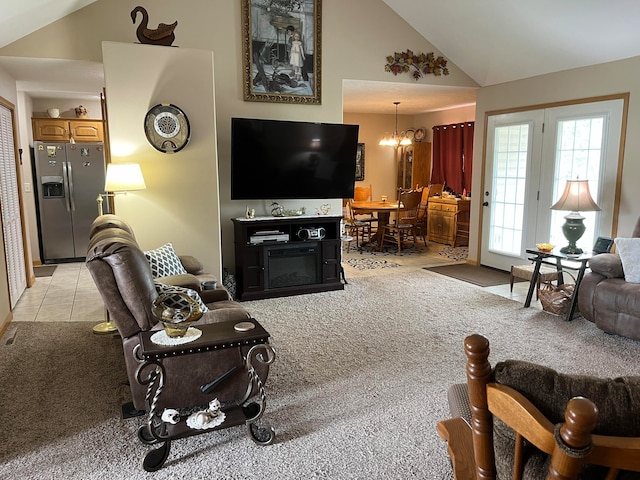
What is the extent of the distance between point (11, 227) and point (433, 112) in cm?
760

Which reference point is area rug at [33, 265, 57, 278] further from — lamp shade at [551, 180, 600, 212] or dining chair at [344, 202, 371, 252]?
lamp shade at [551, 180, 600, 212]

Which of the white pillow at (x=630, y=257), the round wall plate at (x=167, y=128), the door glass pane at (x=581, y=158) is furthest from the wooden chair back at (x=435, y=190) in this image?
the round wall plate at (x=167, y=128)

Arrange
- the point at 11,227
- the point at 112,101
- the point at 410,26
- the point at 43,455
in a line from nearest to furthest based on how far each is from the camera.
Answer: the point at 43,455 → the point at 112,101 → the point at 11,227 → the point at 410,26

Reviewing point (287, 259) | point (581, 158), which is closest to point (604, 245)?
point (581, 158)

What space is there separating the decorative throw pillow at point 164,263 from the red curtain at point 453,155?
20.6ft

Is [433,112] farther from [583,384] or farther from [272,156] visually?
[583,384]

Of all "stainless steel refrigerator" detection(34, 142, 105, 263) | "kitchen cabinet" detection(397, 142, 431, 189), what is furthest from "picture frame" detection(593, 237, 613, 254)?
"stainless steel refrigerator" detection(34, 142, 105, 263)

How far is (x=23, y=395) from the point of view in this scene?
2.92 meters

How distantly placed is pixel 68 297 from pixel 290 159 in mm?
2932

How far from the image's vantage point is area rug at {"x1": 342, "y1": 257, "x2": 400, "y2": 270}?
662 cm

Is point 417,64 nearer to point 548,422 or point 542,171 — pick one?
point 542,171

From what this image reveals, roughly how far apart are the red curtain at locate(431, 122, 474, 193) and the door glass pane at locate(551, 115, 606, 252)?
10.1 feet

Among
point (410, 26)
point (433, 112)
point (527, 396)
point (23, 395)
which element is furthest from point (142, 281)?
point (433, 112)

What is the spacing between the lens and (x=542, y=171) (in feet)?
18.6
